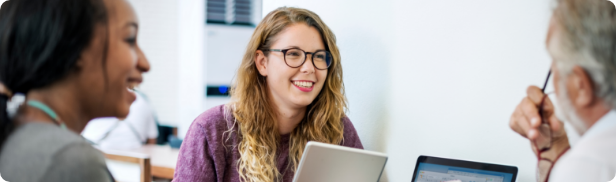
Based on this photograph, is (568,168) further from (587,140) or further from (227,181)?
(227,181)

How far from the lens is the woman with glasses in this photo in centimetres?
126

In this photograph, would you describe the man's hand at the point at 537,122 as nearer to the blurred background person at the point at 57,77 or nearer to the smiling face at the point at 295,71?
the smiling face at the point at 295,71

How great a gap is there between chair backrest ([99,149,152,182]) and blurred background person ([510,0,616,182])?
1014 mm

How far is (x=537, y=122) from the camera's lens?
0.80 meters

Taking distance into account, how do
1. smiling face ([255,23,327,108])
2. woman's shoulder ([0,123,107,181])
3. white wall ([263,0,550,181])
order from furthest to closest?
1. smiling face ([255,23,327,108])
2. white wall ([263,0,550,181])
3. woman's shoulder ([0,123,107,181])

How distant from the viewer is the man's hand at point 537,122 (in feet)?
2.60

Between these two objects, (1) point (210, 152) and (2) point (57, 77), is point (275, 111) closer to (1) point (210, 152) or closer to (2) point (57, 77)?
(1) point (210, 152)

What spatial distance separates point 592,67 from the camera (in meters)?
0.73

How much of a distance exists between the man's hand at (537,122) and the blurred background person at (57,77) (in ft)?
2.16

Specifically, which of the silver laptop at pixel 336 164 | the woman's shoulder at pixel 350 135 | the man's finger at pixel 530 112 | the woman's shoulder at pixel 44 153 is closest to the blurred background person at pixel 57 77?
the woman's shoulder at pixel 44 153

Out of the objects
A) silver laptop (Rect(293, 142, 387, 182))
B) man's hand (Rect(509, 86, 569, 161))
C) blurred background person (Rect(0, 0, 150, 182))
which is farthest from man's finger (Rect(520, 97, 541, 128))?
blurred background person (Rect(0, 0, 150, 182))

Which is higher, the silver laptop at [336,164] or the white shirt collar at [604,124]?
the white shirt collar at [604,124]

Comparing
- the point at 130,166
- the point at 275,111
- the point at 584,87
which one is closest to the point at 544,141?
the point at 584,87

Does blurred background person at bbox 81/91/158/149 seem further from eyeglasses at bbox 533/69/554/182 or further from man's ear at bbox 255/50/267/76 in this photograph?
eyeglasses at bbox 533/69/554/182
